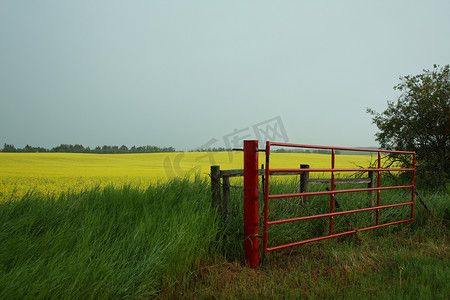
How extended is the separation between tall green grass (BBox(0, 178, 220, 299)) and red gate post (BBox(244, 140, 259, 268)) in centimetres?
47

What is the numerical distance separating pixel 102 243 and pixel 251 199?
185 centimetres

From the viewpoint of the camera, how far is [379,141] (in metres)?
11.7

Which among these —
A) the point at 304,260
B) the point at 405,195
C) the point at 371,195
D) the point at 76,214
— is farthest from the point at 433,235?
the point at 76,214

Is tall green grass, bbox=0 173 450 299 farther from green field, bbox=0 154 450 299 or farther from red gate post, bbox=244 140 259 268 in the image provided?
red gate post, bbox=244 140 259 268

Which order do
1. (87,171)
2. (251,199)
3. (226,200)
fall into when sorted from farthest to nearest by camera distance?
(87,171) → (226,200) → (251,199)

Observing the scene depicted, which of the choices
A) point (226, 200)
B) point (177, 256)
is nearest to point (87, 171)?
point (226, 200)

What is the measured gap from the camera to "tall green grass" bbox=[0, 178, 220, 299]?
2.72 m

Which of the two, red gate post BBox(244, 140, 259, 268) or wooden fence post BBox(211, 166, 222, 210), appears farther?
wooden fence post BBox(211, 166, 222, 210)

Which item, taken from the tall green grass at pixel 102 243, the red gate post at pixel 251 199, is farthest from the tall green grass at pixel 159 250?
the red gate post at pixel 251 199

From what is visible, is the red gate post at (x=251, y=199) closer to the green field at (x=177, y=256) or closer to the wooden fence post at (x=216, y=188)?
the green field at (x=177, y=256)

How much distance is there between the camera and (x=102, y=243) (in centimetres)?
347

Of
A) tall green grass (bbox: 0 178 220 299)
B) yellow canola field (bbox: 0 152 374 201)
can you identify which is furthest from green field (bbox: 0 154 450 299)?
yellow canola field (bbox: 0 152 374 201)

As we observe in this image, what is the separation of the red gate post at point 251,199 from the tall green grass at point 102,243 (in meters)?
0.47

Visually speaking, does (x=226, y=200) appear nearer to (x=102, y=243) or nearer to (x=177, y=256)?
(x=177, y=256)
